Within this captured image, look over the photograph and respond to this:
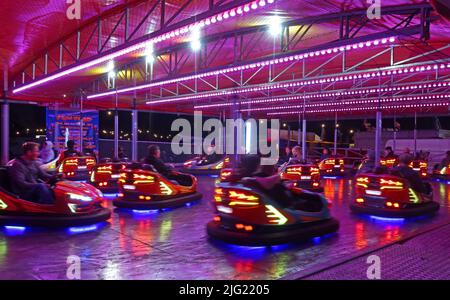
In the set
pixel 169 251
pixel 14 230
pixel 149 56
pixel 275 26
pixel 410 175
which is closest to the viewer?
pixel 169 251

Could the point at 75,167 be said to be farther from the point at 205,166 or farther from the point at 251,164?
the point at 251,164

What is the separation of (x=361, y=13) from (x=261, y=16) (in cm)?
137

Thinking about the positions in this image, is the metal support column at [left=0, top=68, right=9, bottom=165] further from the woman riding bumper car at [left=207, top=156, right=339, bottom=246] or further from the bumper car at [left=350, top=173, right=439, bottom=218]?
the bumper car at [left=350, top=173, right=439, bottom=218]

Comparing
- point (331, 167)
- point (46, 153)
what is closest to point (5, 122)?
point (46, 153)

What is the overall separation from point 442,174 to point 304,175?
201 inches

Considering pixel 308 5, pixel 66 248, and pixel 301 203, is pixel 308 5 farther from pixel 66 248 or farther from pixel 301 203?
pixel 66 248

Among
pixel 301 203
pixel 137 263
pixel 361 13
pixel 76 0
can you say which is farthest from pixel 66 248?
pixel 361 13

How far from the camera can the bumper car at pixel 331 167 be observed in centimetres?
1042

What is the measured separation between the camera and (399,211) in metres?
4.66

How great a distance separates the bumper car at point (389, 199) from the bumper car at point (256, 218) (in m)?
1.46

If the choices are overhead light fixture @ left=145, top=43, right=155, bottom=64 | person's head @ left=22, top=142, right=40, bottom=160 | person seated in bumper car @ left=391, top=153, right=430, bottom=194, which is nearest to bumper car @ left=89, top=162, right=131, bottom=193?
person's head @ left=22, top=142, right=40, bottom=160

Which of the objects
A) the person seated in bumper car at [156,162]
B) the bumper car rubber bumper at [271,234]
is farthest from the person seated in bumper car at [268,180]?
the person seated in bumper car at [156,162]

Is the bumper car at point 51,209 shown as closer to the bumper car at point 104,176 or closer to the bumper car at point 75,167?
the bumper car at point 104,176
